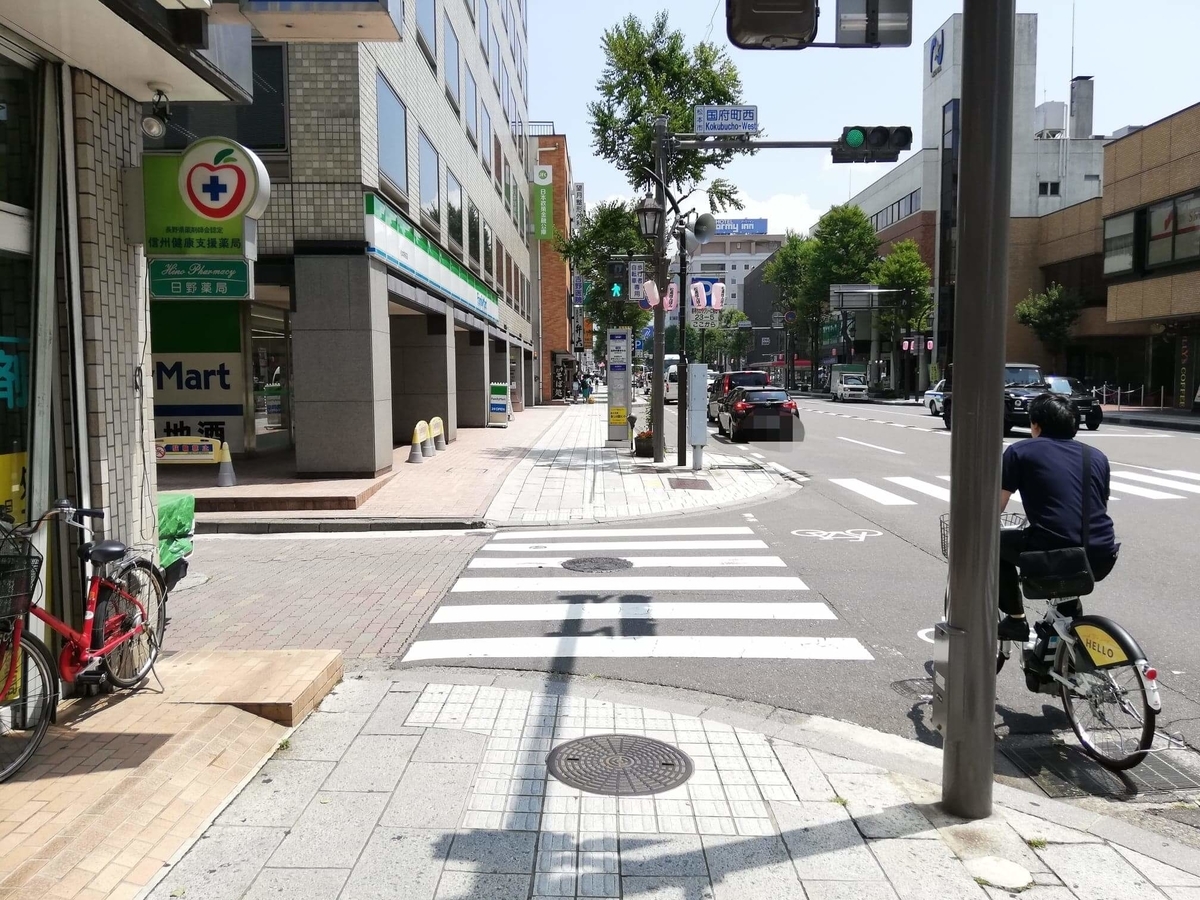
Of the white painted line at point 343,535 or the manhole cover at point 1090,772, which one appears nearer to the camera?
the manhole cover at point 1090,772

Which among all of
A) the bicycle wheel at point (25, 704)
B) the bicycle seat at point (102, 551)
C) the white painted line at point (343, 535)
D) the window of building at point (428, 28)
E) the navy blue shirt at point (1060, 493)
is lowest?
the white painted line at point (343, 535)

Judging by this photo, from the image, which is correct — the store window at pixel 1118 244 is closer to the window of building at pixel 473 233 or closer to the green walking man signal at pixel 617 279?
the window of building at pixel 473 233

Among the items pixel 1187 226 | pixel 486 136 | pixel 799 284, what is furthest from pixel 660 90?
pixel 799 284

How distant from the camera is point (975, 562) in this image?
373 cm

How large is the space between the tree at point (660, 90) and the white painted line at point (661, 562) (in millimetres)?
14387

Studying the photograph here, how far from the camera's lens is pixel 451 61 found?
23547 mm

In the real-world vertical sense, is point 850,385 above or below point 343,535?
above

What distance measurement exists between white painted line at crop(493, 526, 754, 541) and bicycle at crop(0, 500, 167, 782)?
5.80 m

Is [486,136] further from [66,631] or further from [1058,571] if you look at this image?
[1058,571]

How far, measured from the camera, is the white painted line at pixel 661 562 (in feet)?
29.8

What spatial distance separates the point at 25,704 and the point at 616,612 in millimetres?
4226

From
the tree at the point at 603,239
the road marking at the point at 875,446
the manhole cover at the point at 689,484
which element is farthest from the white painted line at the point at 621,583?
the tree at the point at 603,239

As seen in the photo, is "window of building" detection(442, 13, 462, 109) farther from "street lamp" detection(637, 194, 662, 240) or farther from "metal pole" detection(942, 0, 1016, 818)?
"metal pole" detection(942, 0, 1016, 818)

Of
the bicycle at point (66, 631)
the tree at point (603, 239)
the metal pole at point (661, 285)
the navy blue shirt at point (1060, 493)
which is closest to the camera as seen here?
the bicycle at point (66, 631)
